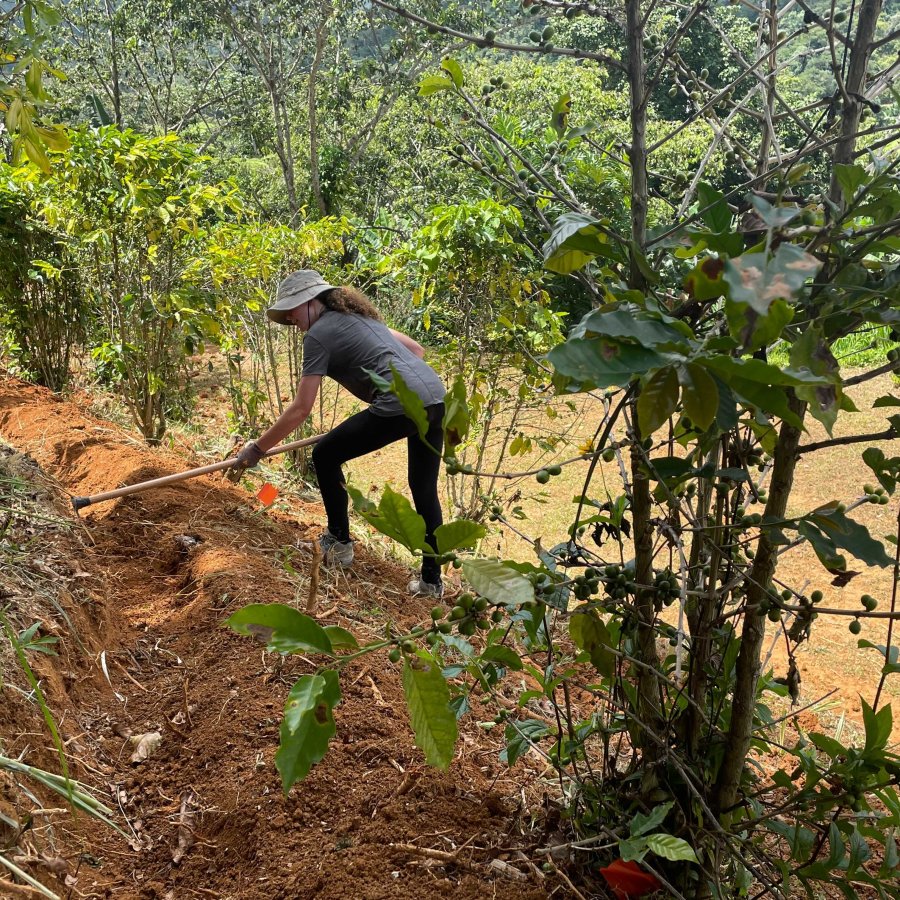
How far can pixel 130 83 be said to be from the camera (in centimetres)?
1783

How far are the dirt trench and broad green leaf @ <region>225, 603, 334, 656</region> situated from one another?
1195 millimetres

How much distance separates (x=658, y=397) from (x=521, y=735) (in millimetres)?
1134

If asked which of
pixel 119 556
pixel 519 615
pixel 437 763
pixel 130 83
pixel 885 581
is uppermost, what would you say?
pixel 130 83

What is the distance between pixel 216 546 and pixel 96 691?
126 centimetres

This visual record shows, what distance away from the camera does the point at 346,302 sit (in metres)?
4.23

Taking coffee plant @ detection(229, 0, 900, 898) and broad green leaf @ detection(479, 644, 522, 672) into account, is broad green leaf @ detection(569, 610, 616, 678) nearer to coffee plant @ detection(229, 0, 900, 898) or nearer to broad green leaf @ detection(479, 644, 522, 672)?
coffee plant @ detection(229, 0, 900, 898)

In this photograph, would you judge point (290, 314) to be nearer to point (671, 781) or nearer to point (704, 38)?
point (671, 781)

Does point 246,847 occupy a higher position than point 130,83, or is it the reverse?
point 130,83

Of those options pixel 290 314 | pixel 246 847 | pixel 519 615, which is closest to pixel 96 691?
pixel 246 847

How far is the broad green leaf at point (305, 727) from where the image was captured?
97 centimetres

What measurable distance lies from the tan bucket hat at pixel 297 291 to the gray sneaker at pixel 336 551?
1.17 metres

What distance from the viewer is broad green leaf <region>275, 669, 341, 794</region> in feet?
3.18

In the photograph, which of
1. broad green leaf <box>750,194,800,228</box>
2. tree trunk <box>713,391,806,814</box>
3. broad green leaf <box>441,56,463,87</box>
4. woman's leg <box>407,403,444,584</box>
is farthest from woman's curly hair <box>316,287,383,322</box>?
broad green leaf <box>750,194,800,228</box>

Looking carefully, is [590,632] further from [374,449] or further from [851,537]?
[374,449]
